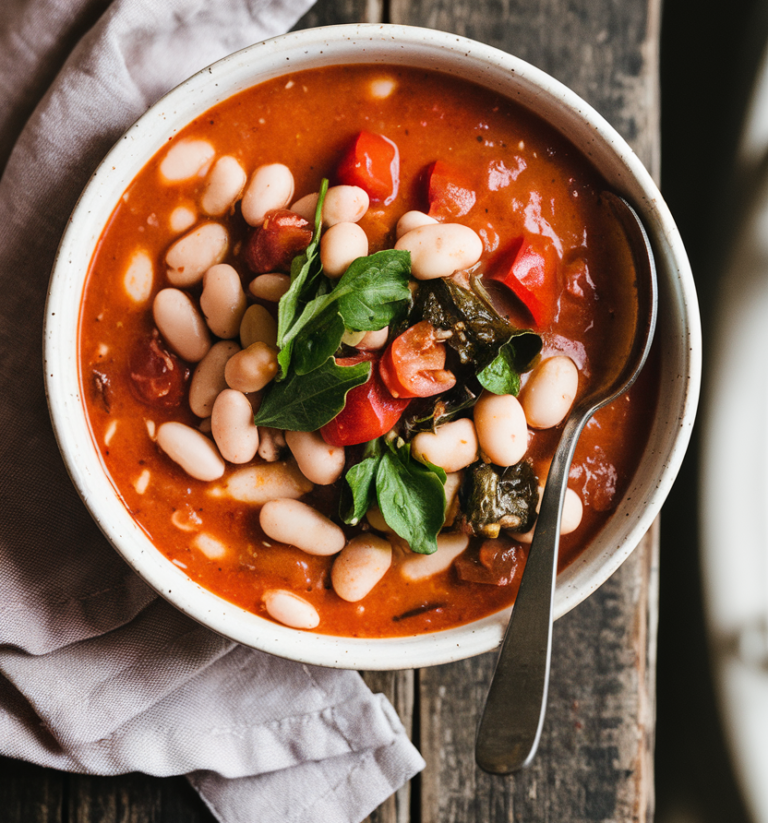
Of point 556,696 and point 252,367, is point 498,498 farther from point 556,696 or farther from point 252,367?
point 556,696

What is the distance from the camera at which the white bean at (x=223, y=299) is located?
1378 mm

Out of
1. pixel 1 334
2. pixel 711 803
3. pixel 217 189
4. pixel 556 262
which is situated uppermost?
pixel 217 189

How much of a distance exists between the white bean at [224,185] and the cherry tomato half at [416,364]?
1.32 feet

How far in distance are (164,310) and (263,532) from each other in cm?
46

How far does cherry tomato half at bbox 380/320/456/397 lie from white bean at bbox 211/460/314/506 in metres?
0.28

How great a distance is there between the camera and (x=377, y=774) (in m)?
1.71

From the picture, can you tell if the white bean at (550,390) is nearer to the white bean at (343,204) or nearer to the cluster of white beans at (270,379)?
the cluster of white beans at (270,379)

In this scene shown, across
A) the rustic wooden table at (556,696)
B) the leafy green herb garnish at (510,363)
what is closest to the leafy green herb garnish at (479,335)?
the leafy green herb garnish at (510,363)

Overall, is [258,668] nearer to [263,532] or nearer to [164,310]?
[263,532]

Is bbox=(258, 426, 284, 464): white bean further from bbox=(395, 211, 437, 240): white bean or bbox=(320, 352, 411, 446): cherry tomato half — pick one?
bbox=(395, 211, 437, 240): white bean

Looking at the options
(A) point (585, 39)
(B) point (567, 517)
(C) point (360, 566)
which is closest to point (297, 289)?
(C) point (360, 566)

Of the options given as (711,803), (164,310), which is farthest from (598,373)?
(711,803)

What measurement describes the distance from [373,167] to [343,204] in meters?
0.09

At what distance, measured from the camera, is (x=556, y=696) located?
1768mm
